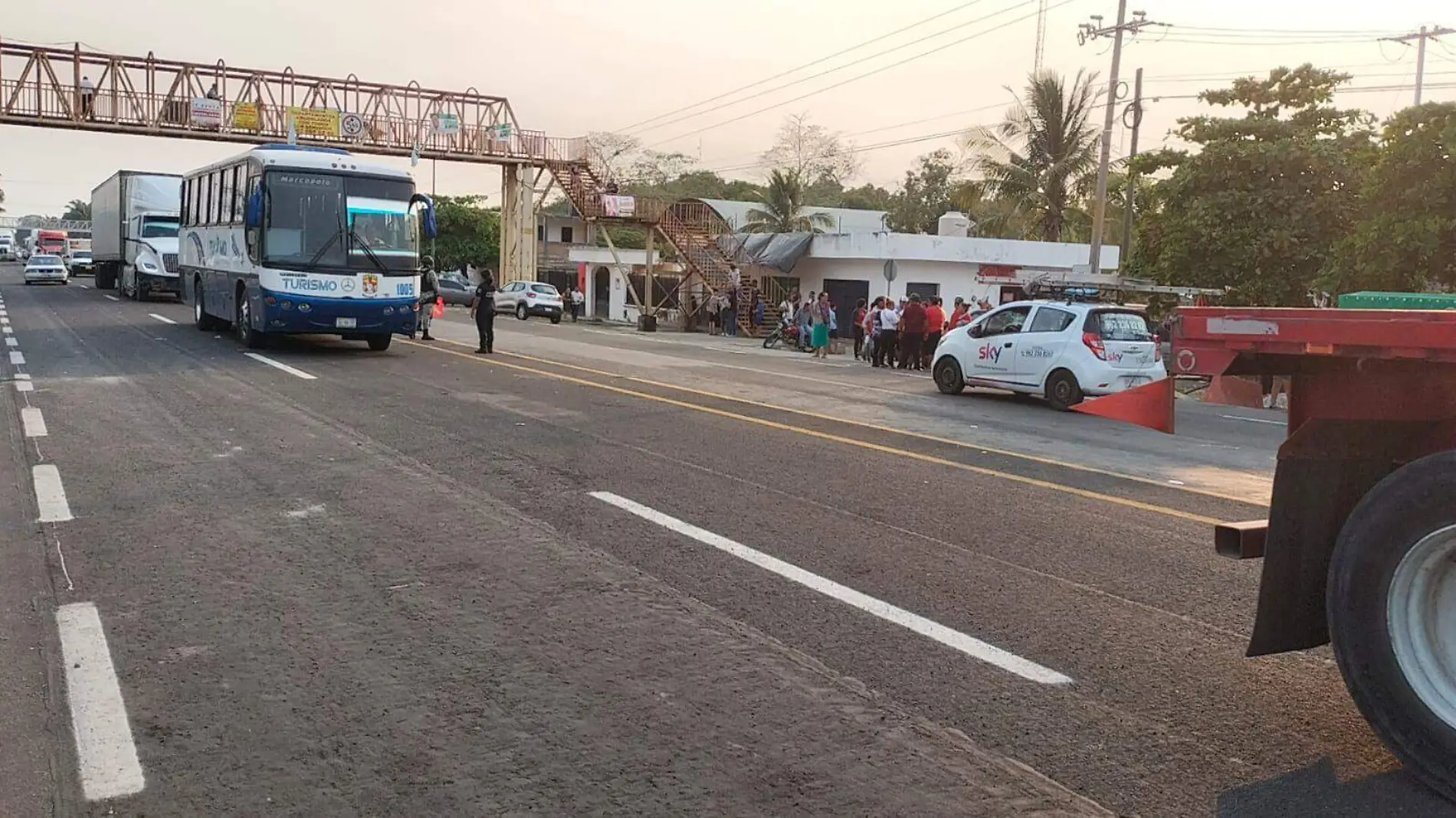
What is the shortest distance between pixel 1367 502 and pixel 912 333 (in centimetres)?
2055

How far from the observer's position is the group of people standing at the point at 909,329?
24.3 m

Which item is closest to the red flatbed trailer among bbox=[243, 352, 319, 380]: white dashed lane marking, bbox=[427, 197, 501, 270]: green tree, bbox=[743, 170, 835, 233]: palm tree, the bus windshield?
bbox=[243, 352, 319, 380]: white dashed lane marking

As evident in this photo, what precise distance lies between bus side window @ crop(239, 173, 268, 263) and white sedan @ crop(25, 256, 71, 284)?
3873 centimetres

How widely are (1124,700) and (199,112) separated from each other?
43.1m

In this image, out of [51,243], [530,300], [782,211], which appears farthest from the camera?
[51,243]

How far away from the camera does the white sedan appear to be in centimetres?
5103

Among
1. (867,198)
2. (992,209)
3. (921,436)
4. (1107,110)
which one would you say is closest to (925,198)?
(867,198)

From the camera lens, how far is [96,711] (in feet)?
14.6

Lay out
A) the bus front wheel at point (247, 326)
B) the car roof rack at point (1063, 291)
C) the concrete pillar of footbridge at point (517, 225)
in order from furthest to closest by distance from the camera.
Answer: the concrete pillar of footbridge at point (517, 225) < the car roof rack at point (1063, 291) < the bus front wheel at point (247, 326)

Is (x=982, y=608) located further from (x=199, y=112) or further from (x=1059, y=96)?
(x=199, y=112)

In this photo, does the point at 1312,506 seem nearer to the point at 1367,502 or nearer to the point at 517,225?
the point at 1367,502

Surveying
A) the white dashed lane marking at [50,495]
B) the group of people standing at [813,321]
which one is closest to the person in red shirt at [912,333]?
the group of people standing at [813,321]

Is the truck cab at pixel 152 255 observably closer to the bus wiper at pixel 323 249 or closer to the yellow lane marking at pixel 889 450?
the bus wiper at pixel 323 249

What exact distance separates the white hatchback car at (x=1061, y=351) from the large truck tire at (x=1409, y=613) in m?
12.7
